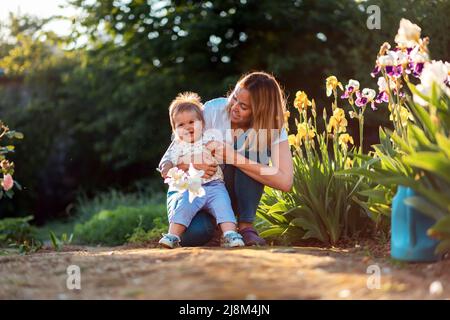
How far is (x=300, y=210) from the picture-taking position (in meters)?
4.11

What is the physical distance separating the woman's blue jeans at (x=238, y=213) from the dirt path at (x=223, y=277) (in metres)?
0.92

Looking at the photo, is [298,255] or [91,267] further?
[298,255]

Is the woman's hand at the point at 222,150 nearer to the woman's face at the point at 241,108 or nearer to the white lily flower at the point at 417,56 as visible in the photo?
the woman's face at the point at 241,108

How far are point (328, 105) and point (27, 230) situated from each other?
538 cm

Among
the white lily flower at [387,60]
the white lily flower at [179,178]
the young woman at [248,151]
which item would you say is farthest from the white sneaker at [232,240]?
the white lily flower at [387,60]

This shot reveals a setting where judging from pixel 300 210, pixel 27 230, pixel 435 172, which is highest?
pixel 435 172

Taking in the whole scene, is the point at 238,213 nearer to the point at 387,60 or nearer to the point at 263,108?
the point at 263,108

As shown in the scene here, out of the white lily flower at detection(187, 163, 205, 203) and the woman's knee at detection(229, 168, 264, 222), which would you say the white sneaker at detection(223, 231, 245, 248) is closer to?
the white lily flower at detection(187, 163, 205, 203)

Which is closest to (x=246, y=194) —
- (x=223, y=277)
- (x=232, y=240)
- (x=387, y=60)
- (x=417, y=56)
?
(x=232, y=240)

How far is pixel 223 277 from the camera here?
240 cm

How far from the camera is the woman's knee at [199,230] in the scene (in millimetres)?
3957
